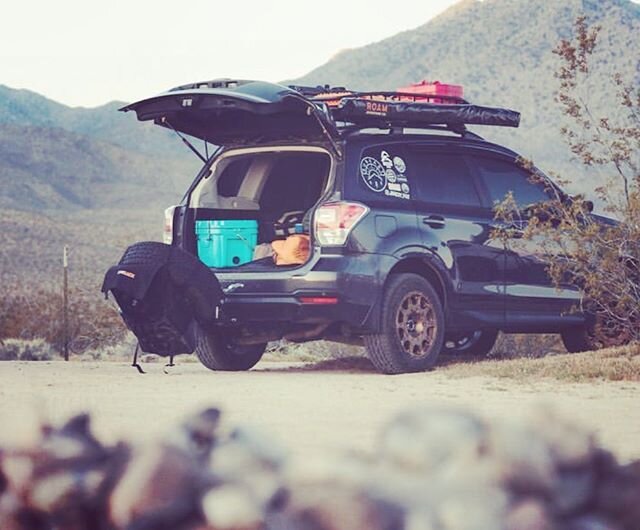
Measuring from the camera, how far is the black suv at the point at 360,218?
10.0 meters

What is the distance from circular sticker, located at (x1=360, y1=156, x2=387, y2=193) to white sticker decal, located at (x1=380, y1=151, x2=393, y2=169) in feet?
0.19

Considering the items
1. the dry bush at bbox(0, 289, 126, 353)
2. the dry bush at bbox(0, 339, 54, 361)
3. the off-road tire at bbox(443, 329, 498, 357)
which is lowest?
the dry bush at bbox(0, 289, 126, 353)

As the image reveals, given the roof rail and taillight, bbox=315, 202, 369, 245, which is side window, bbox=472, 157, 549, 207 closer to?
the roof rail

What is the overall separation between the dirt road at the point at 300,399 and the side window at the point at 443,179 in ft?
4.81

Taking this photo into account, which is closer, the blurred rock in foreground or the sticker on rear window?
the blurred rock in foreground

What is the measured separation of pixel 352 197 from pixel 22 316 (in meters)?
8.52

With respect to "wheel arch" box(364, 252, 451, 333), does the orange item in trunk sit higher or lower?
higher

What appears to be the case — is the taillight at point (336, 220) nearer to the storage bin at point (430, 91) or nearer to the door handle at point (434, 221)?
the door handle at point (434, 221)

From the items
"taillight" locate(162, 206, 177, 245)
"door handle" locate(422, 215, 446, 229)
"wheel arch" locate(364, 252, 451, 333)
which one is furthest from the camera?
"taillight" locate(162, 206, 177, 245)

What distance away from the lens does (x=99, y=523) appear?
14.0 feet

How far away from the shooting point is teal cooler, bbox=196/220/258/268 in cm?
1090

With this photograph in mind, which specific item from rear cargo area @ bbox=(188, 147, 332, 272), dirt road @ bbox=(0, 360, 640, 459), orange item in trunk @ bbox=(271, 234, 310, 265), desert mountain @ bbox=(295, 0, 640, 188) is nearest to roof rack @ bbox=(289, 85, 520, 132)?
rear cargo area @ bbox=(188, 147, 332, 272)

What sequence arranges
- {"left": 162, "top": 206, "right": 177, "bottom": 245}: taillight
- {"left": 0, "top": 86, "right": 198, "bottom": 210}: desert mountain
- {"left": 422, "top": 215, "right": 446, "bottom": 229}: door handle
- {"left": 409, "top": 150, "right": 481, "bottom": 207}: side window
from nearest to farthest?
{"left": 422, "top": 215, "right": 446, "bottom": 229}: door handle
{"left": 409, "top": 150, "right": 481, "bottom": 207}: side window
{"left": 162, "top": 206, "right": 177, "bottom": 245}: taillight
{"left": 0, "top": 86, "right": 198, "bottom": 210}: desert mountain

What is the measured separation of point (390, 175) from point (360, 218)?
641 millimetres
